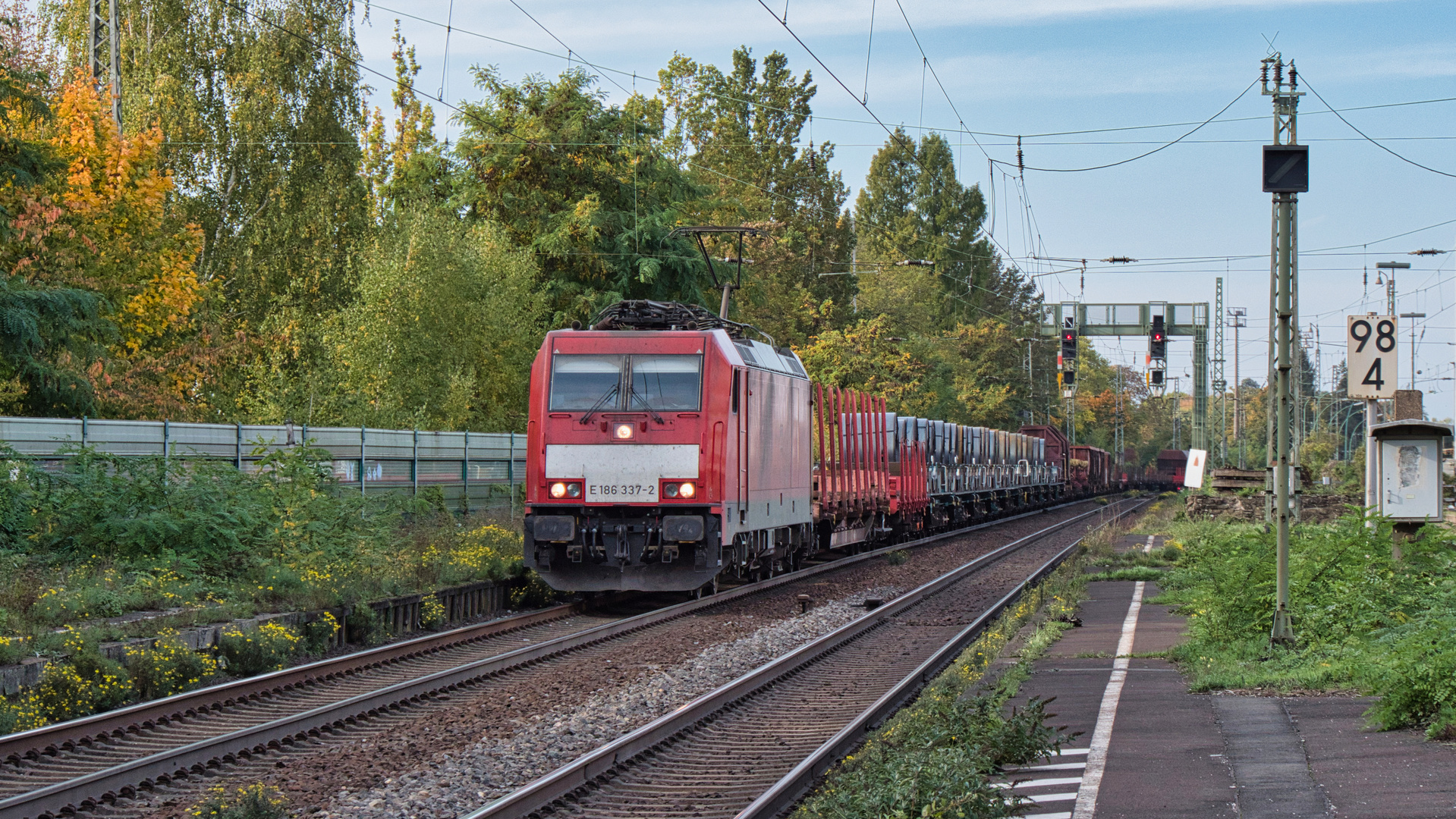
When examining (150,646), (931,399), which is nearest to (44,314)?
(150,646)

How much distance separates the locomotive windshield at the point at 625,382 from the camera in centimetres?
1662

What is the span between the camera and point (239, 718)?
9938 millimetres

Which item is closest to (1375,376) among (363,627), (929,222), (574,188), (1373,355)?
(1373,355)

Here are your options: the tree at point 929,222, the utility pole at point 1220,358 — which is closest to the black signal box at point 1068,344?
the utility pole at point 1220,358

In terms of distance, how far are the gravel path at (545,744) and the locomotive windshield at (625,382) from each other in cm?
346

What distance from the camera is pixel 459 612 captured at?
16.3 m

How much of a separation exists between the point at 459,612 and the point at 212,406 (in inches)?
755

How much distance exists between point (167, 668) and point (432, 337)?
65.1 ft

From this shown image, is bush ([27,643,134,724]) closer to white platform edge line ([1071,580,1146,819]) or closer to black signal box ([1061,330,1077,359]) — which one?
white platform edge line ([1071,580,1146,819])

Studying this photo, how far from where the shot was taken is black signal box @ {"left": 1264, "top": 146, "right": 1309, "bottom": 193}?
11.8 meters

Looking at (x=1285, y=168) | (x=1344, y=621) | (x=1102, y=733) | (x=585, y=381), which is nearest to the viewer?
(x=1102, y=733)

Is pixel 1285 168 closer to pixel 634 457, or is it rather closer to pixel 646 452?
pixel 646 452

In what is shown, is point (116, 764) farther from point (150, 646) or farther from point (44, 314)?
point (44, 314)

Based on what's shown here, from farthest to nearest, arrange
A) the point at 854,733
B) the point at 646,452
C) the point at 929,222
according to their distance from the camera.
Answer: the point at 929,222, the point at 646,452, the point at 854,733
